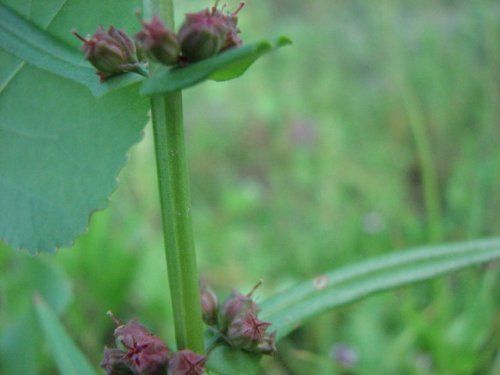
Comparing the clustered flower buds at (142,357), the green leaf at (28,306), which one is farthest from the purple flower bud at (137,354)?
the green leaf at (28,306)

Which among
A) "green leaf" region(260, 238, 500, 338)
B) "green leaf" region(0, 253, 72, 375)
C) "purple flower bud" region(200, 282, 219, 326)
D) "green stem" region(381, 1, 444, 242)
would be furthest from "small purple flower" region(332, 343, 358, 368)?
"purple flower bud" region(200, 282, 219, 326)

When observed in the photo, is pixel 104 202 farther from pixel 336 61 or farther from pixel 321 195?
pixel 336 61

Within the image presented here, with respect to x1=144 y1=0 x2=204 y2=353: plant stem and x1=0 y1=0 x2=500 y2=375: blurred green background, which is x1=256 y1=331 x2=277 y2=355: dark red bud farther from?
x1=0 y1=0 x2=500 y2=375: blurred green background

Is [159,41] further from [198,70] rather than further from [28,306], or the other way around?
[28,306]

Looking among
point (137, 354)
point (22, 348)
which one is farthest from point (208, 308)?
point (22, 348)

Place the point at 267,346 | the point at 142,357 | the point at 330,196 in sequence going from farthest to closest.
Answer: the point at 330,196 < the point at 267,346 < the point at 142,357

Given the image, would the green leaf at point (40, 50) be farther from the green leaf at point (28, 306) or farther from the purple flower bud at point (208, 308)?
the green leaf at point (28, 306)
